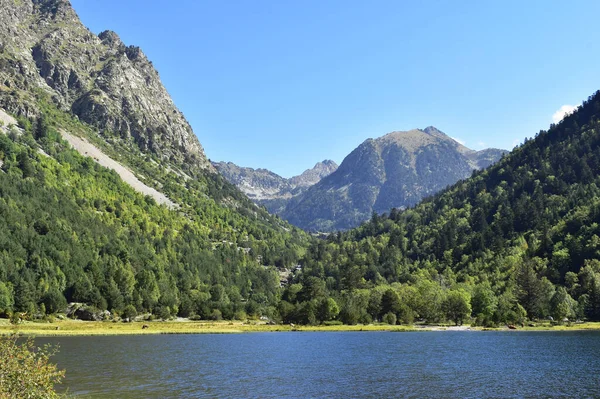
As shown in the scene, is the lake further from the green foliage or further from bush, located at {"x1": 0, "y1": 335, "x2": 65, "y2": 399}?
the green foliage

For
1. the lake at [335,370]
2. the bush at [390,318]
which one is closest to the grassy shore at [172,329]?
the bush at [390,318]

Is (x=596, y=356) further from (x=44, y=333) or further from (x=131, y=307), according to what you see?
(x=131, y=307)

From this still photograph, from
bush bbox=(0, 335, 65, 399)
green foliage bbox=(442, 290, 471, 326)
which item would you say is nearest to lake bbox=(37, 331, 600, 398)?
bush bbox=(0, 335, 65, 399)

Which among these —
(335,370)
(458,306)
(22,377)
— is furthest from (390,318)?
(22,377)

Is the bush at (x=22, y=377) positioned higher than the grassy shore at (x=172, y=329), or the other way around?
the bush at (x=22, y=377)

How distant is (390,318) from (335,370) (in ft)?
379

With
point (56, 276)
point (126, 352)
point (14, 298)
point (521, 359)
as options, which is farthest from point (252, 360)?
point (56, 276)

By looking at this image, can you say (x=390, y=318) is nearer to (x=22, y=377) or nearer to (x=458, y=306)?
(x=458, y=306)

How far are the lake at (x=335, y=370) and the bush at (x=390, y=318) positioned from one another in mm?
73274

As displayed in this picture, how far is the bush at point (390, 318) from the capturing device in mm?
183625

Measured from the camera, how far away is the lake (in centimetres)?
5475

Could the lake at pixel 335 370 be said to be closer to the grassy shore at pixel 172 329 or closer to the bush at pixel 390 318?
the grassy shore at pixel 172 329

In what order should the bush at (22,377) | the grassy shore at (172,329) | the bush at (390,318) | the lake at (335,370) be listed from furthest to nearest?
the bush at (390,318) → the grassy shore at (172,329) → the lake at (335,370) → the bush at (22,377)

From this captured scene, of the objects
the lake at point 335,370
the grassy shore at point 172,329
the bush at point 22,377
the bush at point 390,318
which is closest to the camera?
the bush at point 22,377
